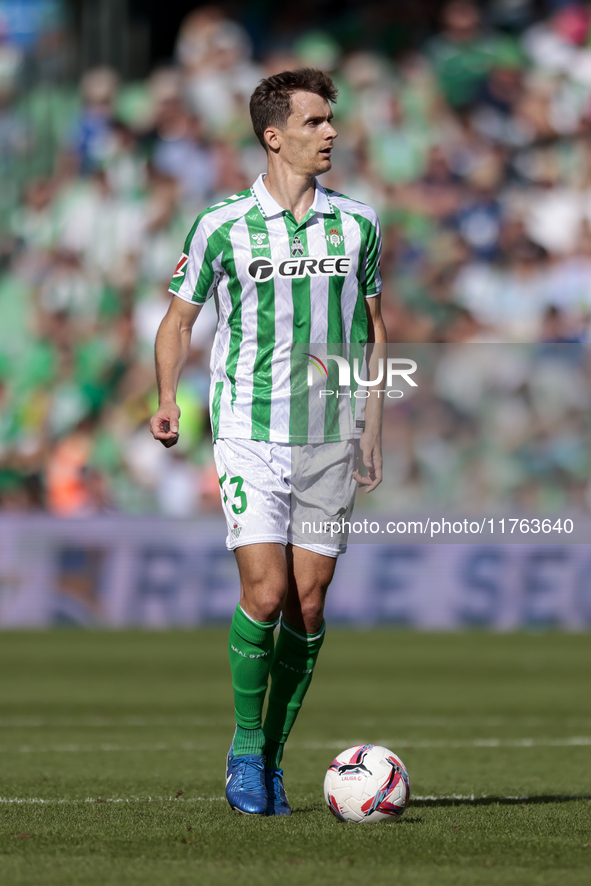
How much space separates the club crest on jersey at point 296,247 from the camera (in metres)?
4.51

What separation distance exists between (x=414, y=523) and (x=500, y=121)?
10.0 m

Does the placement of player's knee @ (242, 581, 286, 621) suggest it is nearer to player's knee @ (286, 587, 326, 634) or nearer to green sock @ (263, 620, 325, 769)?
player's knee @ (286, 587, 326, 634)

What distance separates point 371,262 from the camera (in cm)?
467

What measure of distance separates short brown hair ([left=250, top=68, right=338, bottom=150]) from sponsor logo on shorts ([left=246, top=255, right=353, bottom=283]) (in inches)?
17.4

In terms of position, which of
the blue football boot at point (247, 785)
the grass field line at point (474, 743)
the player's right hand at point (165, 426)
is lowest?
the grass field line at point (474, 743)

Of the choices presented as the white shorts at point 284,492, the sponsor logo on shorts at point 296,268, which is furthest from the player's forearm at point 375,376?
the sponsor logo on shorts at point 296,268

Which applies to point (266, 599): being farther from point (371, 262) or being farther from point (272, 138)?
point (272, 138)

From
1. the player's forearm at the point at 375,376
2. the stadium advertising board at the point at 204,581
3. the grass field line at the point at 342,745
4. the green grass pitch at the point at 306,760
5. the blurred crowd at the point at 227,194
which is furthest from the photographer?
the blurred crowd at the point at 227,194

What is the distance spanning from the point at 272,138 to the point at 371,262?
0.51 metres

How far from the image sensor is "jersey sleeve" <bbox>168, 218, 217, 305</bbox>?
4.55m

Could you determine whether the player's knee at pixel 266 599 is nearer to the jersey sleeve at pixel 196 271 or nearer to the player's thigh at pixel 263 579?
the player's thigh at pixel 263 579

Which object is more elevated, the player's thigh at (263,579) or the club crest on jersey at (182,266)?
the club crest on jersey at (182,266)

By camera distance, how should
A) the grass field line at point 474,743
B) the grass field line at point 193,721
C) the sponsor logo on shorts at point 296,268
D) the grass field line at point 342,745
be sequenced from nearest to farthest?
the sponsor logo on shorts at point 296,268, the grass field line at point 342,745, the grass field line at point 474,743, the grass field line at point 193,721

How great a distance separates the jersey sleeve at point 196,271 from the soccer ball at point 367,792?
157 centimetres
